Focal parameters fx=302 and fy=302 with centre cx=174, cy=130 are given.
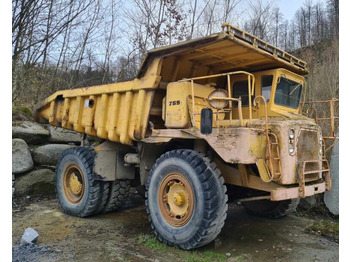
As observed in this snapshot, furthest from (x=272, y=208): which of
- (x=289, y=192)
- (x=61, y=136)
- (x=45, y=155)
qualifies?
(x=61, y=136)

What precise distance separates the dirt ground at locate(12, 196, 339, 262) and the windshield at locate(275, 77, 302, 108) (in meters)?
2.30

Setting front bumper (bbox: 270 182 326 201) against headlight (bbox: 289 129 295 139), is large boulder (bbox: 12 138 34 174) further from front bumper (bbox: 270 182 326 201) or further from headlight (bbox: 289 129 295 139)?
headlight (bbox: 289 129 295 139)

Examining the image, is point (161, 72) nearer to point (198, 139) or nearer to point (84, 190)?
point (198, 139)

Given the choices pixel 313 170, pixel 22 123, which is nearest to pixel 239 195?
pixel 313 170

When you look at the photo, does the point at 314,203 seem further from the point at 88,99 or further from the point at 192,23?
the point at 192,23

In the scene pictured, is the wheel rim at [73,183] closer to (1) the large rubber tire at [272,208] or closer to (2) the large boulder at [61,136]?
(2) the large boulder at [61,136]

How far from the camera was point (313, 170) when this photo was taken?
4531 millimetres

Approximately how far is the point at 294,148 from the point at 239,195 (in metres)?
1.55

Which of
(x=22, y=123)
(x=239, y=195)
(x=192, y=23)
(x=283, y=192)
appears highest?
(x=192, y=23)

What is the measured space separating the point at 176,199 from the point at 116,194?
218 cm

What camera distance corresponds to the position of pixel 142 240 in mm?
4641

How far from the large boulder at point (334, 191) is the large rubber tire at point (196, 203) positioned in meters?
3.35

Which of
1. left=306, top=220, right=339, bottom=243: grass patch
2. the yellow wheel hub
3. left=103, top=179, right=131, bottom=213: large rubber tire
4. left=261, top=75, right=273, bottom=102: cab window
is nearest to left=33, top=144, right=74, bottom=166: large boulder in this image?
the yellow wheel hub

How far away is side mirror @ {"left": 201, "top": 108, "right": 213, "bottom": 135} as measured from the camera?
4.10 meters
